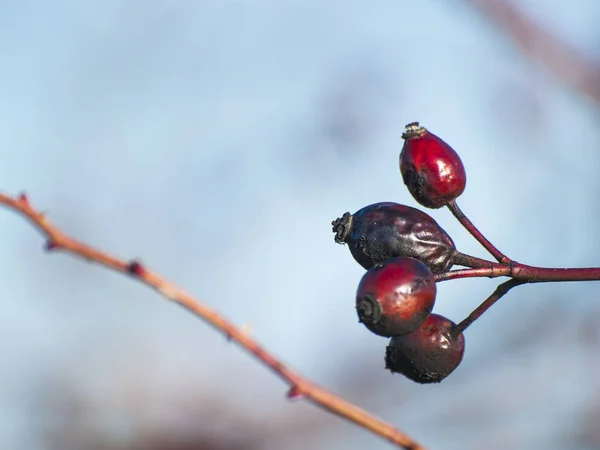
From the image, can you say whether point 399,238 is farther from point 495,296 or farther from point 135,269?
point 135,269

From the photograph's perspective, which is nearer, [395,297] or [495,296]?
[395,297]

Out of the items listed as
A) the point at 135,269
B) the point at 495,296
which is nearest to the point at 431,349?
the point at 495,296

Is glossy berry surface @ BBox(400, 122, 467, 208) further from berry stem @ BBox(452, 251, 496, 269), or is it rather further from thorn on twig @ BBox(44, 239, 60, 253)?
thorn on twig @ BBox(44, 239, 60, 253)

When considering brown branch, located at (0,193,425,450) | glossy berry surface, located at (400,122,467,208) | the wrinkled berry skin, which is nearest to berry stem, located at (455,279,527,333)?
the wrinkled berry skin

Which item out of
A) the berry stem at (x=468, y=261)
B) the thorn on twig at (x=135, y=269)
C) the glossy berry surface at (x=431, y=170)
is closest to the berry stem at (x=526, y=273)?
the berry stem at (x=468, y=261)

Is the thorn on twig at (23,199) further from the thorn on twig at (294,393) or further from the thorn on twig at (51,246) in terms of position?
the thorn on twig at (294,393)

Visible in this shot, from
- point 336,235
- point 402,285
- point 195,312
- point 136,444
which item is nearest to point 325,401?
point 195,312
